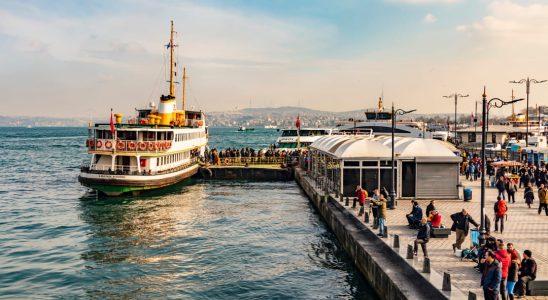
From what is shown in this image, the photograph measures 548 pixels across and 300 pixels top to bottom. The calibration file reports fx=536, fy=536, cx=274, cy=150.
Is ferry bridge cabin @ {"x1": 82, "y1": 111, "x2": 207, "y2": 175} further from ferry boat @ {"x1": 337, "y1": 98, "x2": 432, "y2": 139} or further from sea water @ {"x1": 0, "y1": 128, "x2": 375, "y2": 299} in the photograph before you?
ferry boat @ {"x1": 337, "y1": 98, "x2": 432, "y2": 139}

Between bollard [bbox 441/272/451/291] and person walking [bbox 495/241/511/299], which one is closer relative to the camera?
person walking [bbox 495/241/511/299]

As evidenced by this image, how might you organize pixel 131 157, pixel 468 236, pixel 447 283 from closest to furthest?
1. pixel 447 283
2. pixel 468 236
3. pixel 131 157

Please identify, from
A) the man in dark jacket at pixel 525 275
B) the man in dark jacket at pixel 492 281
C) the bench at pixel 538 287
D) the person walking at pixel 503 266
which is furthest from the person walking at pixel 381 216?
the man in dark jacket at pixel 492 281

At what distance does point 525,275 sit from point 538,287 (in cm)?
40

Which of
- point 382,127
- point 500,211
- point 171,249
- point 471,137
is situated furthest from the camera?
point 382,127

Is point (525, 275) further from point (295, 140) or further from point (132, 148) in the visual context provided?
point (295, 140)

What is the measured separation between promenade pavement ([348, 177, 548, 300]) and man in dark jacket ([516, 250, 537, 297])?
0.21m

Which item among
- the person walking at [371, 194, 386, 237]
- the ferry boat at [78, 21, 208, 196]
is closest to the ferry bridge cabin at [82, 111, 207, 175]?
the ferry boat at [78, 21, 208, 196]

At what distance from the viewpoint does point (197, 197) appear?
41.8 meters

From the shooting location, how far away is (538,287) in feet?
43.3

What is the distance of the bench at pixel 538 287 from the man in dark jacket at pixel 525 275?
0.09m

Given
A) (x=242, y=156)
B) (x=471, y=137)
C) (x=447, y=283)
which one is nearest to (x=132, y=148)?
(x=242, y=156)

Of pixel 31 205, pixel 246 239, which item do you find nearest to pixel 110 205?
pixel 31 205

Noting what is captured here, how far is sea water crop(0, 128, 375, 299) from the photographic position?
19203mm
